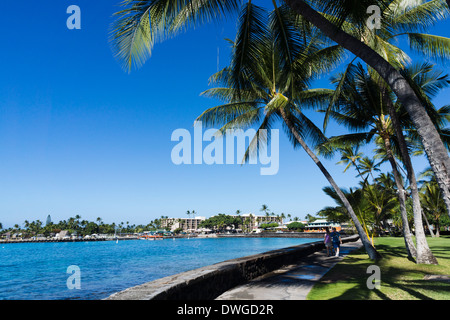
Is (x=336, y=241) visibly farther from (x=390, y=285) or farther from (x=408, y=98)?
(x=408, y=98)

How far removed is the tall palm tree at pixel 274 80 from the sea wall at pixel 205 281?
4.68 meters

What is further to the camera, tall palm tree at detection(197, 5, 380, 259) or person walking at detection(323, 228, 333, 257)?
person walking at detection(323, 228, 333, 257)

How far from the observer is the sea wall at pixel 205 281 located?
4.29 meters

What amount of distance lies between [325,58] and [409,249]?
333 inches

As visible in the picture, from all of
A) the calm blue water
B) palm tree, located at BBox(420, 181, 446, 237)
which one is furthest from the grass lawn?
palm tree, located at BBox(420, 181, 446, 237)

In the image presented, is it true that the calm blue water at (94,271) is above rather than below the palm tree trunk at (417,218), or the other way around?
below

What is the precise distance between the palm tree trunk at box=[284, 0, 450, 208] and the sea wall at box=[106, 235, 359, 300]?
4212 millimetres

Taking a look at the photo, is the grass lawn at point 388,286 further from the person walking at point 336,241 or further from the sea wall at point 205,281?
the person walking at point 336,241

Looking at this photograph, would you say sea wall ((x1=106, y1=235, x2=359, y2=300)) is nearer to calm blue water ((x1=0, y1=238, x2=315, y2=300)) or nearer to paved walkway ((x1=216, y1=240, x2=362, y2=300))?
paved walkway ((x1=216, y1=240, x2=362, y2=300))

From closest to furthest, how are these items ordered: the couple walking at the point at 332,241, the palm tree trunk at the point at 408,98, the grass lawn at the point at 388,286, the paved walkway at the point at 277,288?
the palm tree trunk at the point at 408,98, the grass lawn at the point at 388,286, the paved walkway at the point at 277,288, the couple walking at the point at 332,241

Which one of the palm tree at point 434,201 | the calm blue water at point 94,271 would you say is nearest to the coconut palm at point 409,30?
the calm blue water at point 94,271

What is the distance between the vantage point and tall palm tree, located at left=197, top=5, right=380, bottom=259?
24.0 feet
